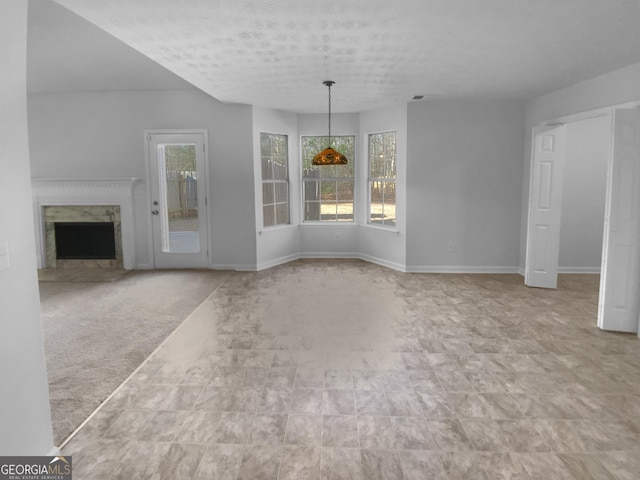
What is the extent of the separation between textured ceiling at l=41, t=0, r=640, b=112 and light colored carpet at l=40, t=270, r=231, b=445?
2.55m

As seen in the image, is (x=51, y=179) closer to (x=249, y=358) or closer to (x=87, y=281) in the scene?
(x=87, y=281)

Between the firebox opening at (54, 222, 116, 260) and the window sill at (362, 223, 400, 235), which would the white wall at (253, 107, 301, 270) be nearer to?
the window sill at (362, 223, 400, 235)

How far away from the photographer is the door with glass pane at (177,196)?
664 centimetres

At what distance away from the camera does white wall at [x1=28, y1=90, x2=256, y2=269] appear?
6543 millimetres

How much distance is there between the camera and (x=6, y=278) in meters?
1.89

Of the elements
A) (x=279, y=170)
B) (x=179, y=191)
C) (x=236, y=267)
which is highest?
(x=279, y=170)

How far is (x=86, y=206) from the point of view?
22.2 ft

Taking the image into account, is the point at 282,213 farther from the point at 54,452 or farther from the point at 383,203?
the point at 54,452

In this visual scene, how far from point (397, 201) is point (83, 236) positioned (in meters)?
5.01

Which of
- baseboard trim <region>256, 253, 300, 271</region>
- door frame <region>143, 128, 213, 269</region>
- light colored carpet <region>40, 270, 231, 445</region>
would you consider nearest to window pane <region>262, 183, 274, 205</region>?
door frame <region>143, 128, 213, 269</region>

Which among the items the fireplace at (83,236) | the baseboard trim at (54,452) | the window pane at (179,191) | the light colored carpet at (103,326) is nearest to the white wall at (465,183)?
the light colored carpet at (103,326)

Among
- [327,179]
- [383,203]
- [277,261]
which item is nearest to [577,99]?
[383,203]

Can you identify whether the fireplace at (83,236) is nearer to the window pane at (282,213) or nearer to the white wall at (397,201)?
the window pane at (282,213)

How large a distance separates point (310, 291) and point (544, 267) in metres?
3.10
